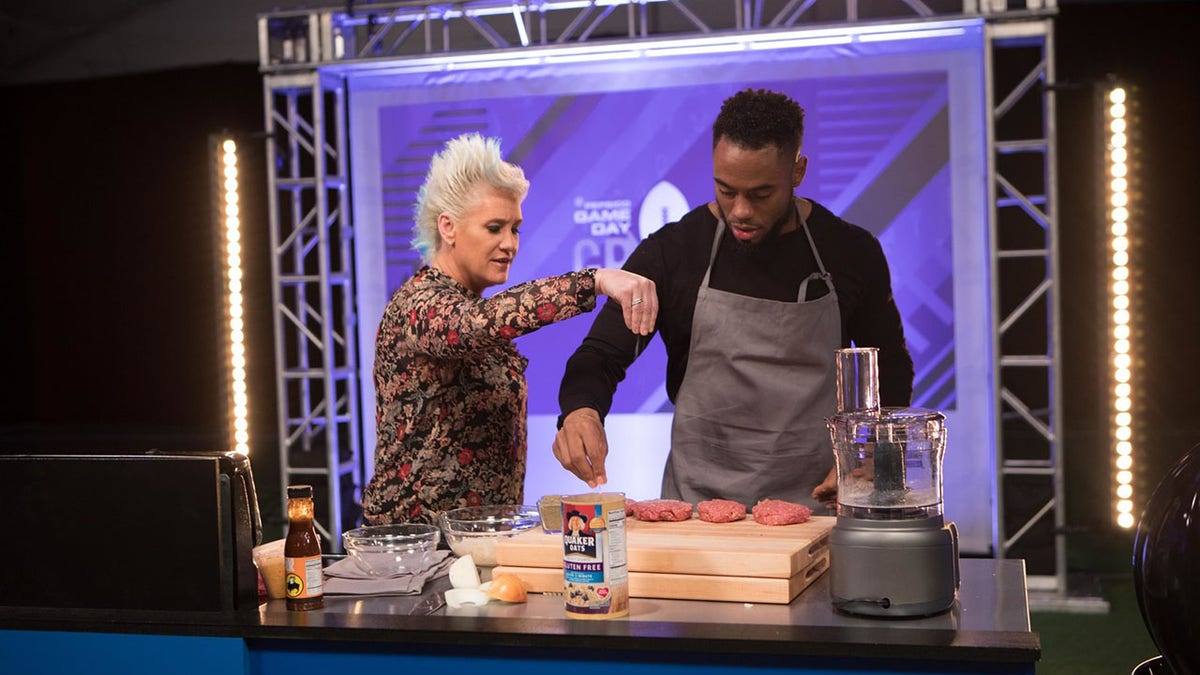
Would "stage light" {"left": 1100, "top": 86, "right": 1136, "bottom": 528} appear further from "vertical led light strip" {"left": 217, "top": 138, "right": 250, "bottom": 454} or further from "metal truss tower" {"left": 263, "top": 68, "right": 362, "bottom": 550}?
"vertical led light strip" {"left": 217, "top": 138, "right": 250, "bottom": 454}

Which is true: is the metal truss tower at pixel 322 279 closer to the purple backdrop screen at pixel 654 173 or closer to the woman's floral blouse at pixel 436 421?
the purple backdrop screen at pixel 654 173

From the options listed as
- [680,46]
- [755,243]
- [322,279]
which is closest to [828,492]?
[755,243]

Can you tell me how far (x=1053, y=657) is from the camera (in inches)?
164

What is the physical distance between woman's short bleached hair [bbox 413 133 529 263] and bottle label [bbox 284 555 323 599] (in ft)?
3.79

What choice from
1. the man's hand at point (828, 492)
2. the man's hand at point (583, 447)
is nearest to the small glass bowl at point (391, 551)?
the man's hand at point (583, 447)

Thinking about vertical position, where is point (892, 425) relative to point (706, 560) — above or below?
above

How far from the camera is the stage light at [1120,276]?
4.64 m

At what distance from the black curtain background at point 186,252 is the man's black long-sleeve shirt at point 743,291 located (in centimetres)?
535

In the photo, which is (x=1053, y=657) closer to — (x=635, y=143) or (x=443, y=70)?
(x=635, y=143)

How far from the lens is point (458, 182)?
2.83 meters

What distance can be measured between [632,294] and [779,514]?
17.2 inches

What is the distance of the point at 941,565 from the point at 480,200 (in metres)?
1.57

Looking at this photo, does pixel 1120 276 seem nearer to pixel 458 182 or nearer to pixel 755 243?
pixel 755 243

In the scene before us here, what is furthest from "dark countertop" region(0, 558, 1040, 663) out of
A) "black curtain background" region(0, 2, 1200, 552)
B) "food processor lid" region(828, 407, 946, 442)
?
"black curtain background" region(0, 2, 1200, 552)
